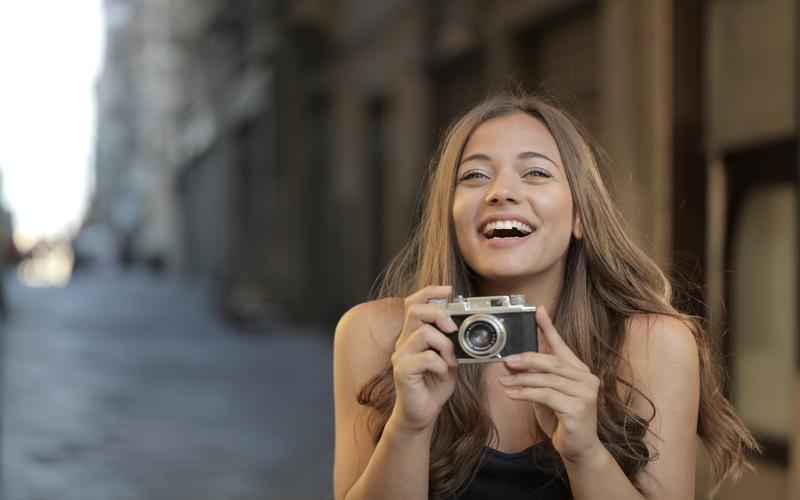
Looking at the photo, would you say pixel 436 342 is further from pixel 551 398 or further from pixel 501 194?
pixel 501 194

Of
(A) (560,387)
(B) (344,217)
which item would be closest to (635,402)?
(A) (560,387)

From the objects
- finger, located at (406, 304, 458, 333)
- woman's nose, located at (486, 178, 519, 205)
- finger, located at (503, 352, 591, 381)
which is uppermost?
woman's nose, located at (486, 178, 519, 205)

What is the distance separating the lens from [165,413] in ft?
36.0

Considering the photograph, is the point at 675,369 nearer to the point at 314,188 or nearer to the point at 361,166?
the point at 361,166

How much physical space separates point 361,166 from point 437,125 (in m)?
3.69

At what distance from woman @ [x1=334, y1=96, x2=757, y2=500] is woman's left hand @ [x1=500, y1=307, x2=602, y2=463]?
12mm

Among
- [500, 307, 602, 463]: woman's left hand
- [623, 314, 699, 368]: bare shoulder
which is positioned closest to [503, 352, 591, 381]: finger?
[500, 307, 602, 463]: woman's left hand

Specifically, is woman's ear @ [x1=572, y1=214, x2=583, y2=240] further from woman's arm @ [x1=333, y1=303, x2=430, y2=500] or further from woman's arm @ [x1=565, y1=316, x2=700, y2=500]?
woman's arm @ [x1=333, y1=303, x2=430, y2=500]

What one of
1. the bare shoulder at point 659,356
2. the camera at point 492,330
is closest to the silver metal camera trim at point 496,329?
the camera at point 492,330

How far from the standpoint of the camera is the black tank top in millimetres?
2570

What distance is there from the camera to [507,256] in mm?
2623

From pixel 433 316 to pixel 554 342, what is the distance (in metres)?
0.23

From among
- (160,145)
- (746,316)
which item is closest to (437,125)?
(746,316)

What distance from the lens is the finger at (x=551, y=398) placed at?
228 cm
